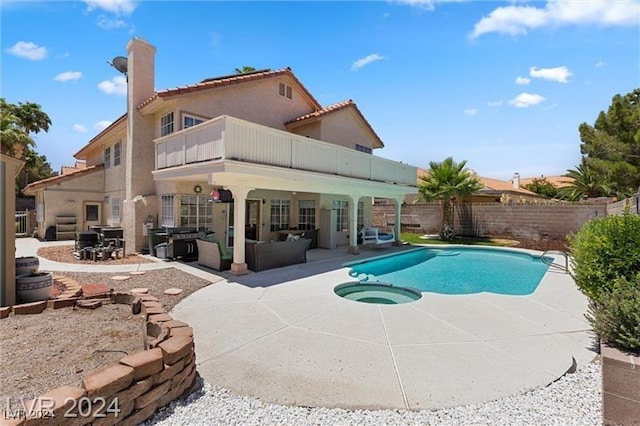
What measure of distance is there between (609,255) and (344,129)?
16512 millimetres

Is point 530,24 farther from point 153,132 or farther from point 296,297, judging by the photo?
point 153,132

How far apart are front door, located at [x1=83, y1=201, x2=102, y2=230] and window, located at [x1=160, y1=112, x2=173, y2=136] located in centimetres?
964

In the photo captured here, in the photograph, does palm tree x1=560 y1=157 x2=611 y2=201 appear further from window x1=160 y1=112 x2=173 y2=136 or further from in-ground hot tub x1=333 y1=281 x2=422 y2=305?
window x1=160 y1=112 x2=173 y2=136

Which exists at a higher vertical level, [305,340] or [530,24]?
[530,24]

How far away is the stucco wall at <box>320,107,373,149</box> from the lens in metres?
19.1

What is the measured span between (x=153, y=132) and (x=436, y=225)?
70.9 ft

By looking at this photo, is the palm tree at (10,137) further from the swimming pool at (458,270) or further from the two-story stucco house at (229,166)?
the swimming pool at (458,270)

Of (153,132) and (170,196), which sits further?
(153,132)

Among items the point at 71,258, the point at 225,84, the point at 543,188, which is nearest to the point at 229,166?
the point at 225,84

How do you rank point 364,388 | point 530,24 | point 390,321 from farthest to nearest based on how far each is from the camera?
point 530,24 < point 390,321 < point 364,388

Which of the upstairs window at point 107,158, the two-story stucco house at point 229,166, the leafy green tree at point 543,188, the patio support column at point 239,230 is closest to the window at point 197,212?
the two-story stucco house at point 229,166

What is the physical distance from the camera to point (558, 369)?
4.59 metres

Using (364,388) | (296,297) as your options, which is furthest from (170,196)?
(364,388)

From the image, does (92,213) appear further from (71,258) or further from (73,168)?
(73,168)
